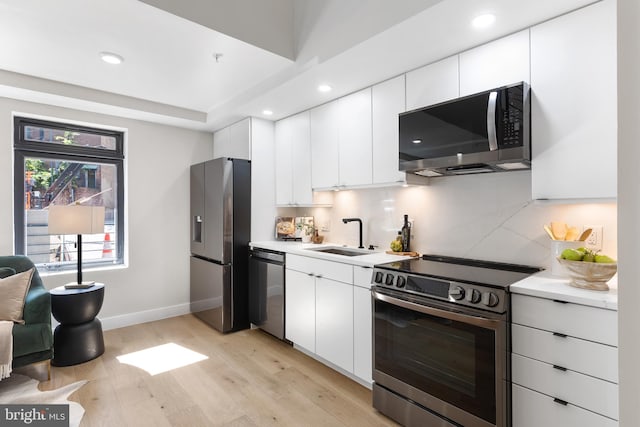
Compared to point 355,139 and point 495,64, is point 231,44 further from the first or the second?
point 495,64

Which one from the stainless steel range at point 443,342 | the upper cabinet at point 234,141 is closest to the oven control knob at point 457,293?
the stainless steel range at point 443,342

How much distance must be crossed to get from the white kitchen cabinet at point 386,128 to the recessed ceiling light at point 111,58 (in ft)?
6.47

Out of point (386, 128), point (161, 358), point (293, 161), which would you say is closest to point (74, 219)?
point (161, 358)

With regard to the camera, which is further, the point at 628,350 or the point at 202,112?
the point at 202,112

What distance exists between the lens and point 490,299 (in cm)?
162

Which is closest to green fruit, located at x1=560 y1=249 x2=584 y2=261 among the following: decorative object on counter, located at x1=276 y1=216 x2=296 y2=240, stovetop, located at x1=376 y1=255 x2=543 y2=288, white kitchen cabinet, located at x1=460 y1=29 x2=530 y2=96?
stovetop, located at x1=376 y1=255 x2=543 y2=288

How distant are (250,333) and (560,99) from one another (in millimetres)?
3244

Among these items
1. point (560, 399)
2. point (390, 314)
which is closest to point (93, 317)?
point (390, 314)

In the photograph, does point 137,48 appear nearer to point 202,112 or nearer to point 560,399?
point 202,112

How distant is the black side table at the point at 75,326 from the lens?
276 centimetres

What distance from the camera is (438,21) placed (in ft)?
5.89

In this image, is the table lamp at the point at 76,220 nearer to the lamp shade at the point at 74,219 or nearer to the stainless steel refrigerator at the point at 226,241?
the lamp shade at the point at 74,219

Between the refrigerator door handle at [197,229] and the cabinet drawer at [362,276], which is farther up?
the refrigerator door handle at [197,229]

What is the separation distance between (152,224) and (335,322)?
2612 mm
